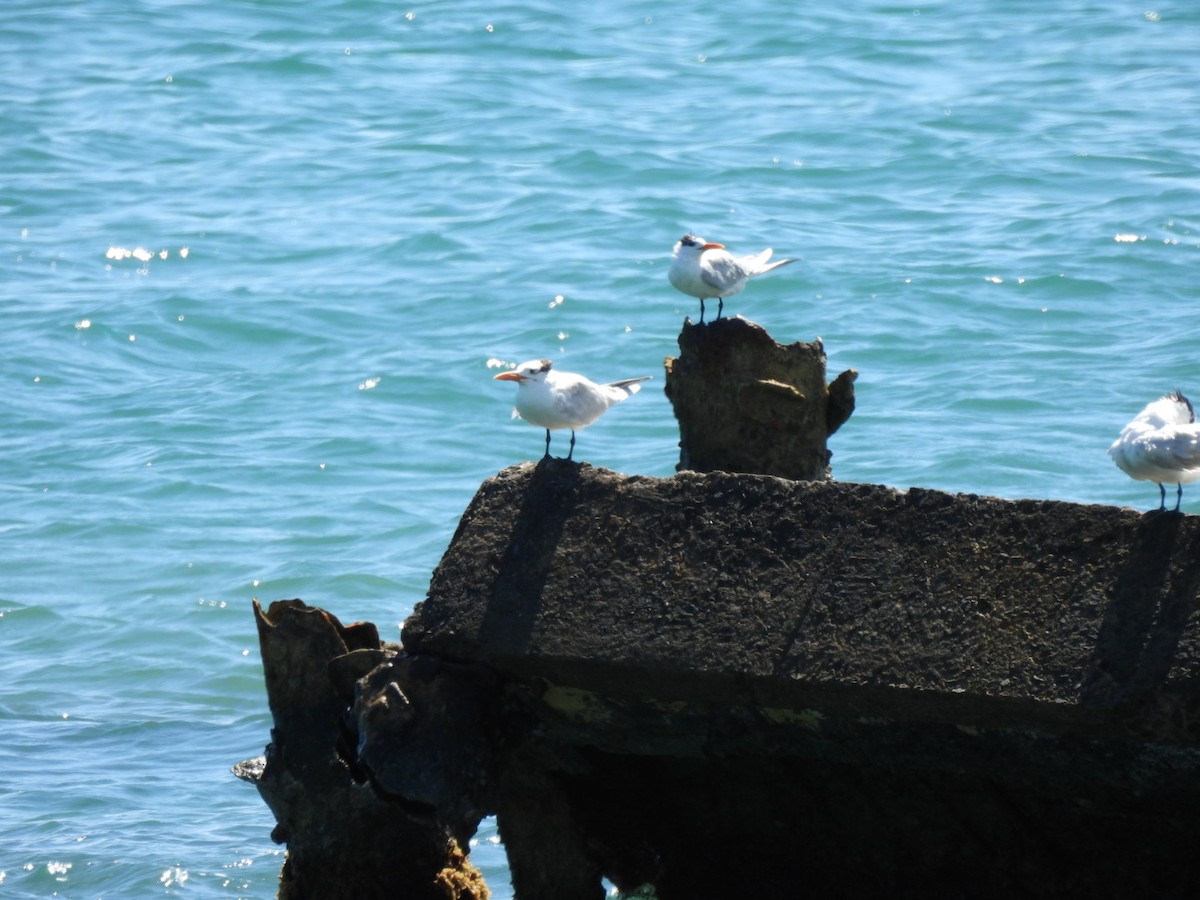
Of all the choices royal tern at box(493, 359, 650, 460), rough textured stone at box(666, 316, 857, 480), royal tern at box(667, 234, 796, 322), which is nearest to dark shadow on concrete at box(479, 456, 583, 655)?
royal tern at box(493, 359, 650, 460)

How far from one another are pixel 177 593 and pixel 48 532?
1659mm

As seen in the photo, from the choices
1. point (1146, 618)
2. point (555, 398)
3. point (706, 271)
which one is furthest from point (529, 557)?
point (706, 271)

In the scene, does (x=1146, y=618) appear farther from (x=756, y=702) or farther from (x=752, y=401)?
(x=752, y=401)

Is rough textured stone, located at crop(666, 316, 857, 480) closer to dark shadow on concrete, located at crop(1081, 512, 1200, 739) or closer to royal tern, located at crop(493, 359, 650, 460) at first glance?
royal tern, located at crop(493, 359, 650, 460)

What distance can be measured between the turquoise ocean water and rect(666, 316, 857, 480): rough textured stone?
76.7 inches

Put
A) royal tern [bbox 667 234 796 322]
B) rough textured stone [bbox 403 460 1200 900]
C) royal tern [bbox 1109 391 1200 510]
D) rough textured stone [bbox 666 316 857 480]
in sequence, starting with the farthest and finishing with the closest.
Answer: royal tern [bbox 667 234 796 322] < rough textured stone [bbox 666 316 857 480] < royal tern [bbox 1109 391 1200 510] < rough textured stone [bbox 403 460 1200 900]

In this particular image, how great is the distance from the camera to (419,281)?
15.5m

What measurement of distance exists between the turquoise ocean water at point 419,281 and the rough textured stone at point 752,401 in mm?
1947

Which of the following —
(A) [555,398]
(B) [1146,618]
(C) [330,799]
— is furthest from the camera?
(A) [555,398]

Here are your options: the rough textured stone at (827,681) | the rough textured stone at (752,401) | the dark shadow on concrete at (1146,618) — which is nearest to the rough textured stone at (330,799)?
the rough textured stone at (827,681)

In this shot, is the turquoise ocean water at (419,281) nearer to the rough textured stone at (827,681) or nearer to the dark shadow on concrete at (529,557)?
the rough textured stone at (827,681)

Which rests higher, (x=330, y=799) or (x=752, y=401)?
(x=752, y=401)

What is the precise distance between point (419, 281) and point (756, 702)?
38.6 feet

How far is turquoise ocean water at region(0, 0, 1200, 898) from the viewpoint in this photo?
9.44 m
